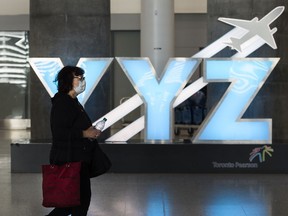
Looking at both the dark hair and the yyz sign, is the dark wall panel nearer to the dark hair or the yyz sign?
the yyz sign

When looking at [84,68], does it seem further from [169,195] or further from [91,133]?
[91,133]

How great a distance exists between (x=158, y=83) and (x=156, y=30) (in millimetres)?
2938

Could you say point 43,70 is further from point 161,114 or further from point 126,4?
point 126,4

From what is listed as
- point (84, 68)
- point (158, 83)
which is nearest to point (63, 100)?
point (158, 83)

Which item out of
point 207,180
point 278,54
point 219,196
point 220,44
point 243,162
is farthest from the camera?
point 278,54

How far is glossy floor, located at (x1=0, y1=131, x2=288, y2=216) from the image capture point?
23.0 ft

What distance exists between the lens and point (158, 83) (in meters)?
9.86

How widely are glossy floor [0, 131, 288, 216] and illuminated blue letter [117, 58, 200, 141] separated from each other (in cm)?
112

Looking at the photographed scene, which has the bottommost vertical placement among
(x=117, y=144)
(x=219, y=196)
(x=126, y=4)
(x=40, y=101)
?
(x=219, y=196)

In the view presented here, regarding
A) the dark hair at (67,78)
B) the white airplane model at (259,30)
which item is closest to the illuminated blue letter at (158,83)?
the white airplane model at (259,30)

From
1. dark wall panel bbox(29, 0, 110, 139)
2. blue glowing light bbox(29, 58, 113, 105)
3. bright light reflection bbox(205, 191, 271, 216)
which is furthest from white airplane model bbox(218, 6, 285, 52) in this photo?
→ bright light reflection bbox(205, 191, 271, 216)

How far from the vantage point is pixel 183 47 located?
66.8 ft

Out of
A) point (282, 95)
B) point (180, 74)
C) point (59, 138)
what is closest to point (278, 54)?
point (282, 95)

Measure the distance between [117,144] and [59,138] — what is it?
4254 mm
